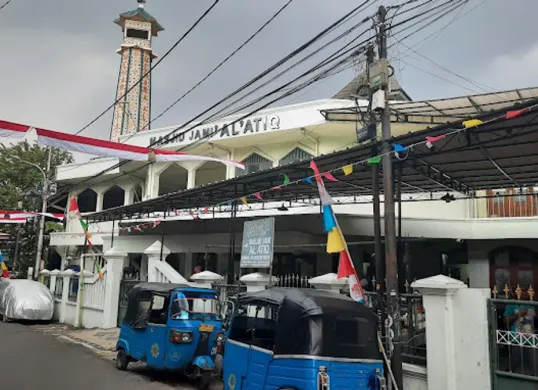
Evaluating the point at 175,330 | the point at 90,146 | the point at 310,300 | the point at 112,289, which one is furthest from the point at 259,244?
the point at 112,289

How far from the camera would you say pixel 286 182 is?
35.6 ft

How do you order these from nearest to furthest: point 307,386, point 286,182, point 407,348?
point 307,386, point 407,348, point 286,182

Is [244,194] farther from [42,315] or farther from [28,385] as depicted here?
[42,315]

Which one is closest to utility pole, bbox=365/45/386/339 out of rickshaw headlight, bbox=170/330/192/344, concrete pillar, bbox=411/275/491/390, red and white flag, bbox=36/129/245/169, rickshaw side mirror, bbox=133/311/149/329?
concrete pillar, bbox=411/275/491/390

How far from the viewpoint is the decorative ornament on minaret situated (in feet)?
122

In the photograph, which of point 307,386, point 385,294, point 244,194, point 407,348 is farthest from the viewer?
point 244,194

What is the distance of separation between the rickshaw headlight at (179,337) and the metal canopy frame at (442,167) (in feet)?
13.7

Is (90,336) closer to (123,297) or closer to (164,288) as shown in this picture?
(123,297)

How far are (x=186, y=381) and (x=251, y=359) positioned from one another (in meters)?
3.64

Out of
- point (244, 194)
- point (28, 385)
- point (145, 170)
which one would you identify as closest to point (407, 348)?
point (28, 385)

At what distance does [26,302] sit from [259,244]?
13.1 m

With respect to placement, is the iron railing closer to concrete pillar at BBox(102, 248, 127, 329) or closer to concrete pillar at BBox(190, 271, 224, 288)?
concrete pillar at BBox(190, 271, 224, 288)

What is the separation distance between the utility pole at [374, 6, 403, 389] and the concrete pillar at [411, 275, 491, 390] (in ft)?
1.67

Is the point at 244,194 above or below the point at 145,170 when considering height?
below
